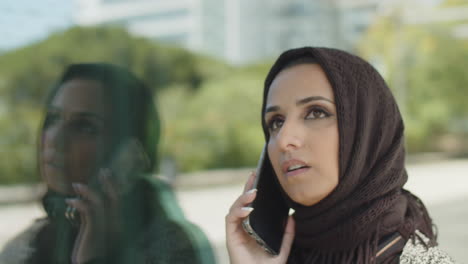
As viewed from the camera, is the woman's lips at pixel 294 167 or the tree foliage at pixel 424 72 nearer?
the woman's lips at pixel 294 167

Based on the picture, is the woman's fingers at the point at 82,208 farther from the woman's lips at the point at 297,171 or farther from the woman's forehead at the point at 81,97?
the woman's lips at the point at 297,171

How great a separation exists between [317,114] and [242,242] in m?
0.42

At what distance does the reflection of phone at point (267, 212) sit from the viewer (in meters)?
1.42

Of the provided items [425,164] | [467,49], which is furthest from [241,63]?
[467,49]

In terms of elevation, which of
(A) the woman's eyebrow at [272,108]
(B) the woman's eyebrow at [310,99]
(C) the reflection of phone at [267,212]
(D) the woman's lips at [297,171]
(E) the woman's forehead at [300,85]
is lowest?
(C) the reflection of phone at [267,212]

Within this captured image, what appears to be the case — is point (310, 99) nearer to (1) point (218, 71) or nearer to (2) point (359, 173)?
(2) point (359, 173)

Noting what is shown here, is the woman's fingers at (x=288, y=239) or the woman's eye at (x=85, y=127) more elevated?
the woman's eye at (x=85, y=127)

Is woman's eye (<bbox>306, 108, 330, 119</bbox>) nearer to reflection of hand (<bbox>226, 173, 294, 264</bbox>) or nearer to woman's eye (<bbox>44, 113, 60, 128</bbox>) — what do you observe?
reflection of hand (<bbox>226, 173, 294, 264</bbox>)

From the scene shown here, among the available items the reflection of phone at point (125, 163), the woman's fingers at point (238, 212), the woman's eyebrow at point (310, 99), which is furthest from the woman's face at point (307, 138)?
the reflection of phone at point (125, 163)

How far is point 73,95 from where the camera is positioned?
136cm

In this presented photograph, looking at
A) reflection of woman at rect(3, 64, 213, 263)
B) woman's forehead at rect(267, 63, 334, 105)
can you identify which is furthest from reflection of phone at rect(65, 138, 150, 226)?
woman's forehead at rect(267, 63, 334, 105)

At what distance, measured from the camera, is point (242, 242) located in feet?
4.71

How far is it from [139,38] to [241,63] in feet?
25.7

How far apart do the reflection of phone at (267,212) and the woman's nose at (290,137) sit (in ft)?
0.64
